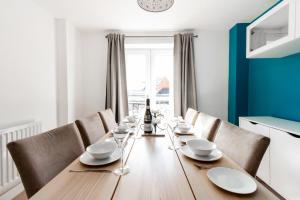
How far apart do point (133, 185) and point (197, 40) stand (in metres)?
3.07

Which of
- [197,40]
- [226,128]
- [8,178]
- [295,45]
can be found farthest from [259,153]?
[197,40]

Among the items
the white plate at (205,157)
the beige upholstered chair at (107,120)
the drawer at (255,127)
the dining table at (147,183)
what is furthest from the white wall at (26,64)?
the drawer at (255,127)

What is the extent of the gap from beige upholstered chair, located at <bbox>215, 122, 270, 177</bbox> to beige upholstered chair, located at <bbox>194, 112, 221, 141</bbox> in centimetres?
22

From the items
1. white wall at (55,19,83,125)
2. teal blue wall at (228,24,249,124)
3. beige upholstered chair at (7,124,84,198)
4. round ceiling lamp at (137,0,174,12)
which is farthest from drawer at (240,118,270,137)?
white wall at (55,19,83,125)

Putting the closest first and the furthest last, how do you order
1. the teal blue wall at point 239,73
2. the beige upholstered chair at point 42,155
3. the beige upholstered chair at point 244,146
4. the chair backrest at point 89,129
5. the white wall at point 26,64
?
1. the beige upholstered chair at point 42,155
2. the beige upholstered chair at point 244,146
3. the chair backrest at point 89,129
4. the white wall at point 26,64
5. the teal blue wall at point 239,73

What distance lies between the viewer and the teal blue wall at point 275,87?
2.02 m

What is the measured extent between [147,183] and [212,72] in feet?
9.62

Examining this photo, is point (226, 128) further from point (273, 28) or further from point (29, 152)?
point (273, 28)

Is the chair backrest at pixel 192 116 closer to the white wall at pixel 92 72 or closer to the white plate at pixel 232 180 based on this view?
the white plate at pixel 232 180

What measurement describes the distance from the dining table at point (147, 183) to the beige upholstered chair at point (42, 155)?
0.47 ft

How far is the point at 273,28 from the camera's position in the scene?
1.88 meters

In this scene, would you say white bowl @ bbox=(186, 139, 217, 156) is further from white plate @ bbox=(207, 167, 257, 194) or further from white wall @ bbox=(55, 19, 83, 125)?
white wall @ bbox=(55, 19, 83, 125)

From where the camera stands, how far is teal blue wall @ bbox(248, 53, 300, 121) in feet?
6.62

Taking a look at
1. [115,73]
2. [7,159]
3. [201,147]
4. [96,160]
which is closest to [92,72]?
[115,73]
